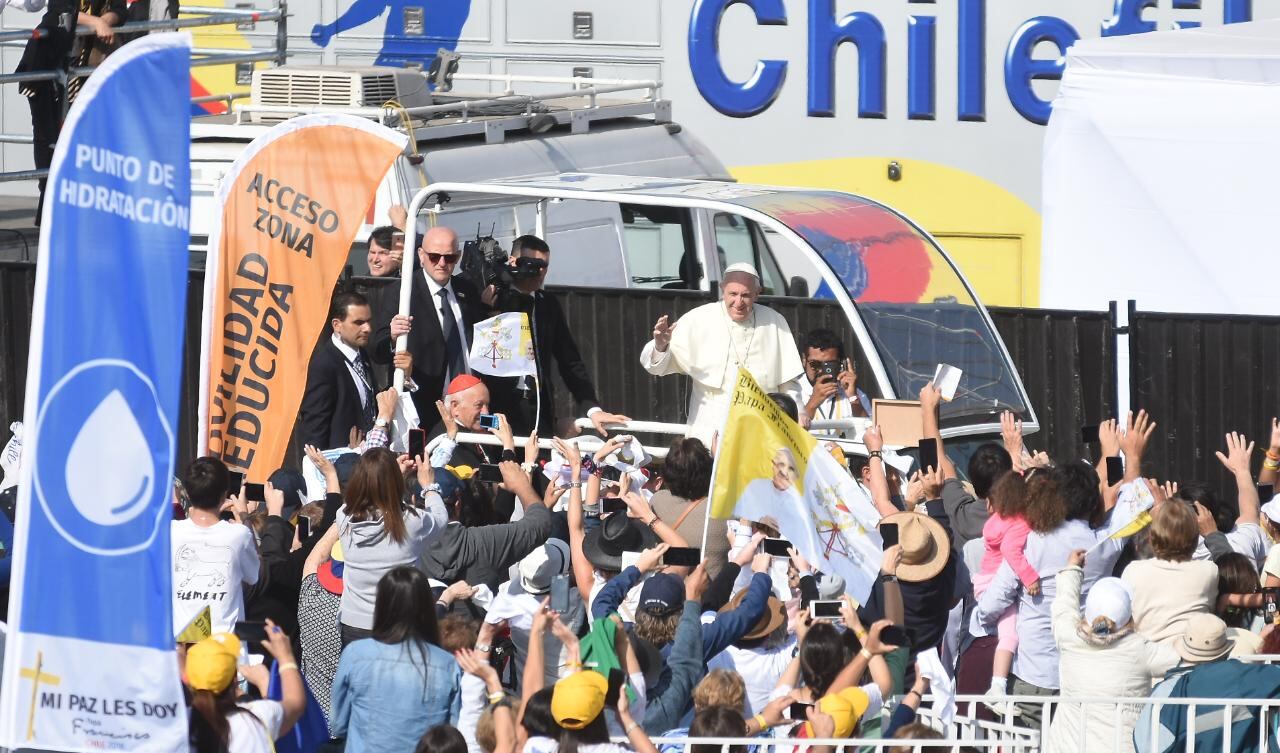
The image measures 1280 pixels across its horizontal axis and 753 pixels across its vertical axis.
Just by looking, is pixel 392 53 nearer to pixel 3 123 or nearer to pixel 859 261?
pixel 3 123

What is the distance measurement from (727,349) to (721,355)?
42 millimetres

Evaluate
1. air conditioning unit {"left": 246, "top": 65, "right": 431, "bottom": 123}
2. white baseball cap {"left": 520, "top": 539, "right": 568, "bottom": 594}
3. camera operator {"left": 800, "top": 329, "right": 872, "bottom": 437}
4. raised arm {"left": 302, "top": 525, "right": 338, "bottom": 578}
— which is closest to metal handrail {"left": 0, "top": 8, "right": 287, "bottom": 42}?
air conditioning unit {"left": 246, "top": 65, "right": 431, "bottom": 123}

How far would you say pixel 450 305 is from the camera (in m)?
9.77

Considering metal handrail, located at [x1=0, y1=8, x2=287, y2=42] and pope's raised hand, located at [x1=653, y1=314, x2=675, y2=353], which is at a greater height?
metal handrail, located at [x1=0, y1=8, x2=287, y2=42]

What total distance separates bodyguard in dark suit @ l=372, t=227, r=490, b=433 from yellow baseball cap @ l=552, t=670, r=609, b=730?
154 inches

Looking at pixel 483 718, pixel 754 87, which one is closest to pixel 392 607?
pixel 483 718

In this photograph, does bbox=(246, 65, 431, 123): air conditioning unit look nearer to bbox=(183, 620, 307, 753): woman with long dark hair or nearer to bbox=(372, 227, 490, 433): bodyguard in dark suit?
bbox=(372, 227, 490, 433): bodyguard in dark suit

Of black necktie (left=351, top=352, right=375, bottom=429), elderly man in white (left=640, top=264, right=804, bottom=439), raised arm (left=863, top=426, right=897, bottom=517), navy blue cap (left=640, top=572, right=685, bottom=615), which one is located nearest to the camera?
navy blue cap (left=640, top=572, right=685, bottom=615)

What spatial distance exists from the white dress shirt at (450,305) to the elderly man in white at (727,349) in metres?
0.88

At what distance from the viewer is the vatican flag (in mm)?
7102

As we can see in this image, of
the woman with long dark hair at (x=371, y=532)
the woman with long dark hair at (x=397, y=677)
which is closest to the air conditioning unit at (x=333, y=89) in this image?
the woman with long dark hair at (x=371, y=532)

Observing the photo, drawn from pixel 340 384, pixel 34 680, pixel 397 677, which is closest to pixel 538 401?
pixel 340 384

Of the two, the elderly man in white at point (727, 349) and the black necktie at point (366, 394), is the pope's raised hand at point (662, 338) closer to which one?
the elderly man in white at point (727, 349)

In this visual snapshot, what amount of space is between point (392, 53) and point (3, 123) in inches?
143
